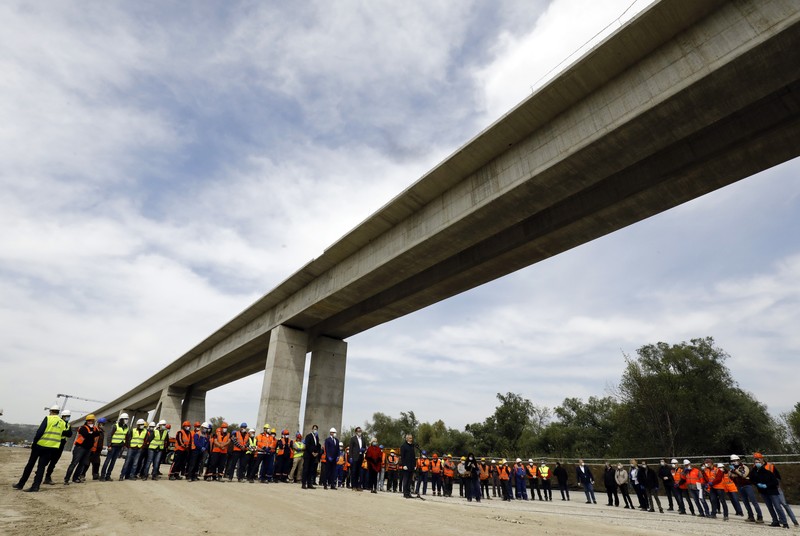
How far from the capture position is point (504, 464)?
17.9m

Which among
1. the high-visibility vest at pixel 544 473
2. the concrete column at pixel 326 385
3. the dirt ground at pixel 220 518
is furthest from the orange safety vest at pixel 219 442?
the high-visibility vest at pixel 544 473

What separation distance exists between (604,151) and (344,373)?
17.3 m

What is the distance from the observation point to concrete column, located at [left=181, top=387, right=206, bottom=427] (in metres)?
43.2

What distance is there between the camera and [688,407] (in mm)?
35625

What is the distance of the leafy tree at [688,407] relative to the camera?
111 ft

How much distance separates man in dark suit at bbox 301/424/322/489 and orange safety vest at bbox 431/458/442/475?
626 centimetres


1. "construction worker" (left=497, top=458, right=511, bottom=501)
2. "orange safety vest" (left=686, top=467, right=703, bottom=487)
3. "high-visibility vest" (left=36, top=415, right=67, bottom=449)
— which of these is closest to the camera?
"high-visibility vest" (left=36, top=415, right=67, bottom=449)

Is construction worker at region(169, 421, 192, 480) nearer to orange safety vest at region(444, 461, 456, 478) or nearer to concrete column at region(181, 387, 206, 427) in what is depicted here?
orange safety vest at region(444, 461, 456, 478)

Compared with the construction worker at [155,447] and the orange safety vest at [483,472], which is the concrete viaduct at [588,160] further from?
the construction worker at [155,447]

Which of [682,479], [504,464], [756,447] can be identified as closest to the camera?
[682,479]

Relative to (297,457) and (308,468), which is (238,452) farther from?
(308,468)

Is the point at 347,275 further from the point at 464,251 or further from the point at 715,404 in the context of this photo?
the point at 715,404

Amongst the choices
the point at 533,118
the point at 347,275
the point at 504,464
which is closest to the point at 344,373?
the point at 347,275

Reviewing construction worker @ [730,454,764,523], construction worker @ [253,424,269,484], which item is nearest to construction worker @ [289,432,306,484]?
construction worker @ [253,424,269,484]
